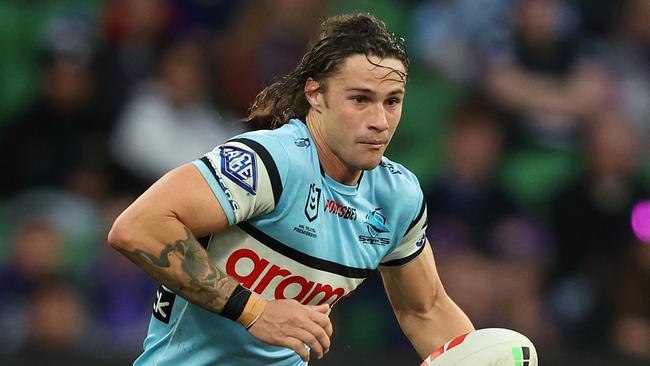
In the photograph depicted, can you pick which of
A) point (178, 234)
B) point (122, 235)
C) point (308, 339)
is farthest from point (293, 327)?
point (122, 235)

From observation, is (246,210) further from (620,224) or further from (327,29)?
(620,224)

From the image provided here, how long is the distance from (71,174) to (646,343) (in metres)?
4.12

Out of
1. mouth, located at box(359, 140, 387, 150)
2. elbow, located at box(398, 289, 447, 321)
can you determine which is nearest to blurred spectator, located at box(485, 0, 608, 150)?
elbow, located at box(398, 289, 447, 321)

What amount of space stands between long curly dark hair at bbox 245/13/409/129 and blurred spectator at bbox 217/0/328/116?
3.69 m

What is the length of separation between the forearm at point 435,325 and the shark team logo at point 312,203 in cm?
90

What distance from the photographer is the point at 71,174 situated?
8.26 m

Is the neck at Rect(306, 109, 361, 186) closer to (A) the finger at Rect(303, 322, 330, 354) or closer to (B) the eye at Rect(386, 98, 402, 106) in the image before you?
(B) the eye at Rect(386, 98, 402, 106)

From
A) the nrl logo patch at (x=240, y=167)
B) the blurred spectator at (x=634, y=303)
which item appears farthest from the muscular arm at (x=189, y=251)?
Answer: the blurred spectator at (x=634, y=303)

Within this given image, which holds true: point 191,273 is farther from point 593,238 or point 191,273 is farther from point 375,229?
point 593,238

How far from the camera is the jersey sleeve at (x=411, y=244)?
16.4 feet

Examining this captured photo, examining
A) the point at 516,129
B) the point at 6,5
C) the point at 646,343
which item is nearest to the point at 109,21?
the point at 6,5

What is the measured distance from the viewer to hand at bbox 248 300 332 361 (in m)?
4.16

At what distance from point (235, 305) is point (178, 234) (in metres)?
0.32

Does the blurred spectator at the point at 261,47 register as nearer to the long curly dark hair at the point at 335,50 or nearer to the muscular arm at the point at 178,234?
the long curly dark hair at the point at 335,50
